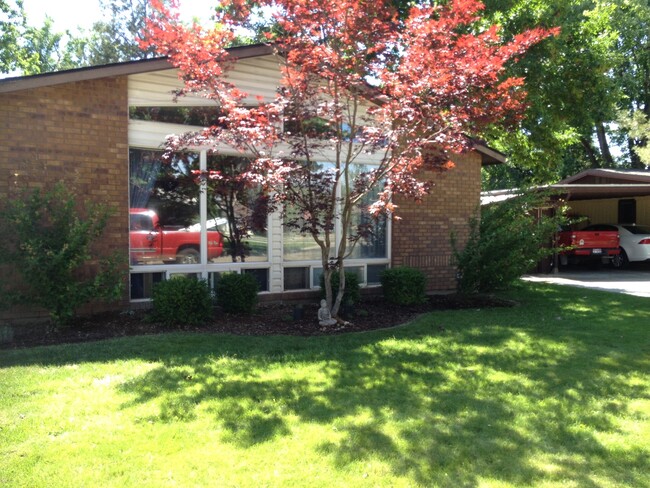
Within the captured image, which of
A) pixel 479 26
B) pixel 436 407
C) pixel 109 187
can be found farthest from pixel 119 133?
pixel 479 26

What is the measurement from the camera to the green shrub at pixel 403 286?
892 cm

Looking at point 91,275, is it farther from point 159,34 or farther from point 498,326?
point 498,326

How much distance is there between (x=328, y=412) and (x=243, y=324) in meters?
3.51

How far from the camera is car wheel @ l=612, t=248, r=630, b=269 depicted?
1729 cm

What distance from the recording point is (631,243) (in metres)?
16.9

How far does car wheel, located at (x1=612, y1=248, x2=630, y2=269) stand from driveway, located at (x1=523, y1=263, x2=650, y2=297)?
234mm

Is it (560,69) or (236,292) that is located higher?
(560,69)

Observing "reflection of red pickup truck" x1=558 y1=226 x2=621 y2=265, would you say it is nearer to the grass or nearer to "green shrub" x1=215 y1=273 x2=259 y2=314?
the grass

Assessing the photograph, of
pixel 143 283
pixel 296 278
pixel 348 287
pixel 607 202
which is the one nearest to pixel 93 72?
pixel 143 283

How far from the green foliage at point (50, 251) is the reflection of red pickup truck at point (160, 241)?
92 centimetres

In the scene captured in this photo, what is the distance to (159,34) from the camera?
652 centimetres

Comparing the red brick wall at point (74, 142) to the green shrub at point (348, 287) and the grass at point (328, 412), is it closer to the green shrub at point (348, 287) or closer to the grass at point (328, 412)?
the grass at point (328, 412)

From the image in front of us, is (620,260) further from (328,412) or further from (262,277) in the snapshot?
(328,412)

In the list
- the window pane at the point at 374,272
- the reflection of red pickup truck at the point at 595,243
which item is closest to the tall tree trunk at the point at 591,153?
the reflection of red pickup truck at the point at 595,243
